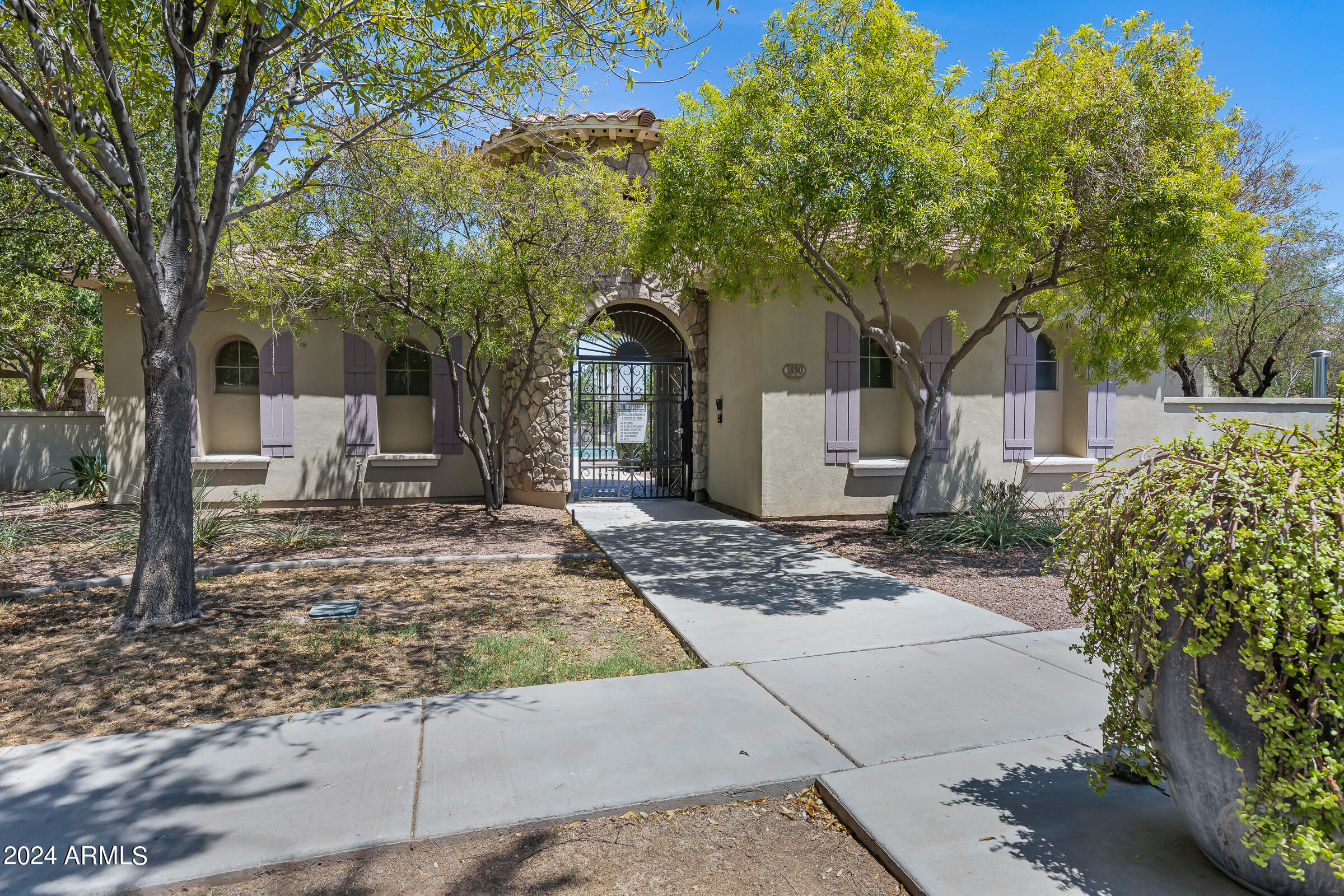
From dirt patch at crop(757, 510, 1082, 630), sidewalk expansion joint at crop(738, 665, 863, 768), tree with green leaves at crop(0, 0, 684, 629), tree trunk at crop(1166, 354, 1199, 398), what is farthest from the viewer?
tree trunk at crop(1166, 354, 1199, 398)

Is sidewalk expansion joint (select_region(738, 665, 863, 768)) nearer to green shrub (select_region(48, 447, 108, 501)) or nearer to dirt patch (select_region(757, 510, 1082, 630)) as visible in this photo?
dirt patch (select_region(757, 510, 1082, 630))

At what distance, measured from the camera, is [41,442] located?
1405cm

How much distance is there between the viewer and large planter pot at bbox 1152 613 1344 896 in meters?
1.95

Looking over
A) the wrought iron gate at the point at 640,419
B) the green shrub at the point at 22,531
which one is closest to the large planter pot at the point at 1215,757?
the wrought iron gate at the point at 640,419

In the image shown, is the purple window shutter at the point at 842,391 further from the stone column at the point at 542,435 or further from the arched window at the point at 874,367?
the stone column at the point at 542,435

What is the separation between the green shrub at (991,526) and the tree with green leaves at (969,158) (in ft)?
8.30

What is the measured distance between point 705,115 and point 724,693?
5595 millimetres

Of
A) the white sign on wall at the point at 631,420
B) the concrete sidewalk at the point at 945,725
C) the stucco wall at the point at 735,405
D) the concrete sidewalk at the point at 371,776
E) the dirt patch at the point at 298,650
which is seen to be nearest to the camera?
the concrete sidewalk at the point at 945,725

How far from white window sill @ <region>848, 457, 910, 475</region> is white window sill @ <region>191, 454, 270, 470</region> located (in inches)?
331

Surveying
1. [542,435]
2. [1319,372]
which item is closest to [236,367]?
[542,435]

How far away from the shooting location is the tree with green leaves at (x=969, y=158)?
241 inches

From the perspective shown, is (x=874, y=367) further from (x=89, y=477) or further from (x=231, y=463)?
(x=89, y=477)

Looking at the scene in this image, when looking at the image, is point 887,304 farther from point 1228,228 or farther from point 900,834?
point 900,834

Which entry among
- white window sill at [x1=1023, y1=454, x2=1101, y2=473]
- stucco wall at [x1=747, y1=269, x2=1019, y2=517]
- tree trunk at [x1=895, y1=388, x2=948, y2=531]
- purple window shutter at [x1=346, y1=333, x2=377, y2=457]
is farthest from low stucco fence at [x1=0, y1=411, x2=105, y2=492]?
white window sill at [x1=1023, y1=454, x2=1101, y2=473]
